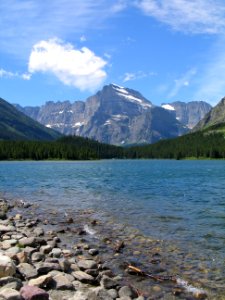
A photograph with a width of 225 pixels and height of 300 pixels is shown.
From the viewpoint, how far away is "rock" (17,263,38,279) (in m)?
17.4

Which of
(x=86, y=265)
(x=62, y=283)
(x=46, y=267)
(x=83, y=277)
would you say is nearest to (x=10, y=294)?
(x=62, y=283)

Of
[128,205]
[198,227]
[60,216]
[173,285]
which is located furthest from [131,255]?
[128,205]

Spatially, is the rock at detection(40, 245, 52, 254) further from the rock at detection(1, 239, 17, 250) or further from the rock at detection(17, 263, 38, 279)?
the rock at detection(17, 263, 38, 279)

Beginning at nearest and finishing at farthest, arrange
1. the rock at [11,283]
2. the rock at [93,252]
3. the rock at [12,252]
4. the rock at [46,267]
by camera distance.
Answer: the rock at [11,283] < the rock at [46,267] < the rock at [12,252] < the rock at [93,252]

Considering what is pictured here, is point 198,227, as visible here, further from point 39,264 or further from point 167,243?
point 39,264

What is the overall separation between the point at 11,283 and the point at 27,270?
263 cm

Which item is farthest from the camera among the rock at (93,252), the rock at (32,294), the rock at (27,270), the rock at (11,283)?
the rock at (93,252)

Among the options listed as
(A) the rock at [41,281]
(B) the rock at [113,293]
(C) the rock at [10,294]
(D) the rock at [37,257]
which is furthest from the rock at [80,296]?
(D) the rock at [37,257]

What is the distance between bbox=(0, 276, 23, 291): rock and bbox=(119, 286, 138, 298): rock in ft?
14.1

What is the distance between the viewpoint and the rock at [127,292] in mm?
16677

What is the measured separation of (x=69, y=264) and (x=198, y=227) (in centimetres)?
1615

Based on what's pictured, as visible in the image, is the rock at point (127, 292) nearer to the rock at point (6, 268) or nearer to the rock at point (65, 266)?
the rock at point (65, 266)

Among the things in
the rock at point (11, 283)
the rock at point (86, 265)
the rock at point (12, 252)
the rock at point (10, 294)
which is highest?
the rock at point (10, 294)

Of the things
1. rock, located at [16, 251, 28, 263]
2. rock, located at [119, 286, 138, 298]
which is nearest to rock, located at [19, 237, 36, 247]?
rock, located at [16, 251, 28, 263]
